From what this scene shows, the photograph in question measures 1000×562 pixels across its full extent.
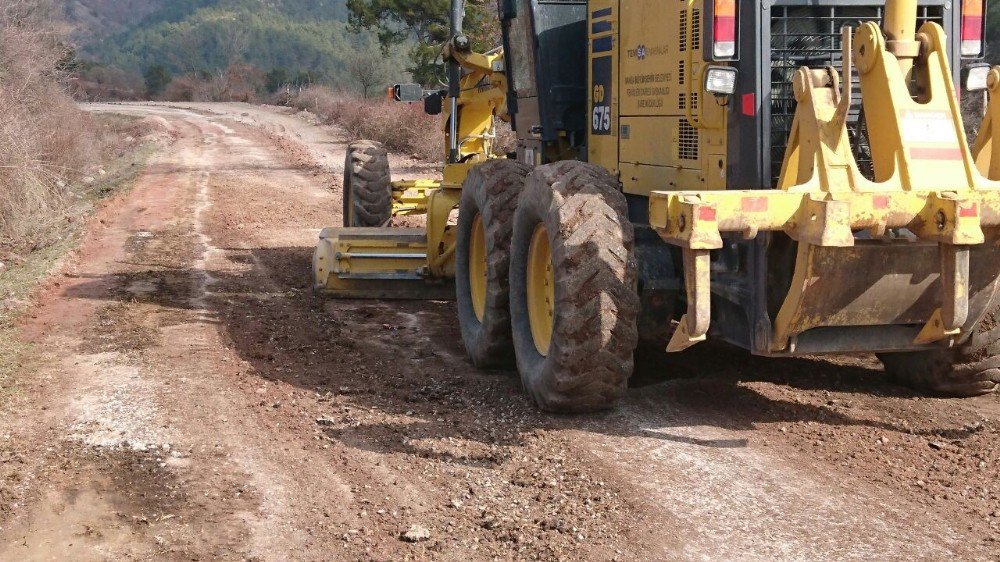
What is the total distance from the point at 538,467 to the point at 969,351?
9.12 feet

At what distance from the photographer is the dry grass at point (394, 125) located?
27.3m

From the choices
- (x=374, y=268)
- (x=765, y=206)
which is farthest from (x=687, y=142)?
(x=374, y=268)

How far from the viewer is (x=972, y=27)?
6.44m

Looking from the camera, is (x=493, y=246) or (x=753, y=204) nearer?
(x=753, y=204)

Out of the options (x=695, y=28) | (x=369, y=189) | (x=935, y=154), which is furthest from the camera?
(x=369, y=189)

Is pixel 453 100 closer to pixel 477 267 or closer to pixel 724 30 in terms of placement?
pixel 477 267

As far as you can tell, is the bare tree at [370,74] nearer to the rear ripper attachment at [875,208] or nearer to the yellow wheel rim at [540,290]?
the yellow wheel rim at [540,290]

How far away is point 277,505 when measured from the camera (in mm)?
5273

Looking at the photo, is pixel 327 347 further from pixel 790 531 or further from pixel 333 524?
pixel 790 531

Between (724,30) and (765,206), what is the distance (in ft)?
3.48

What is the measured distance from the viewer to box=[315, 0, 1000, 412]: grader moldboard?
18.2 feet

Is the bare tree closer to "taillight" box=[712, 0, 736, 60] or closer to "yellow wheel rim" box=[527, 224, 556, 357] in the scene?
"yellow wheel rim" box=[527, 224, 556, 357]

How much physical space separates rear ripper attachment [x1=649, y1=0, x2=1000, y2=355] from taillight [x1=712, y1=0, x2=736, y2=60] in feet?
1.34

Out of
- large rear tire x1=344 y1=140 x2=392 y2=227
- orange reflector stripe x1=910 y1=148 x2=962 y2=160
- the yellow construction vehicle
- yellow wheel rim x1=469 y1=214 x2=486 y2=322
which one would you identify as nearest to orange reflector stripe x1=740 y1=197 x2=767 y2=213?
orange reflector stripe x1=910 y1=148 x2=962 y2=160
